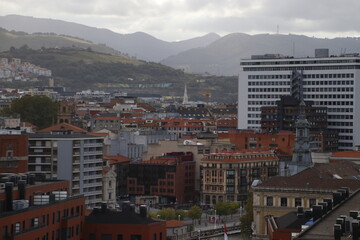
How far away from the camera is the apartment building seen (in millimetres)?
110062

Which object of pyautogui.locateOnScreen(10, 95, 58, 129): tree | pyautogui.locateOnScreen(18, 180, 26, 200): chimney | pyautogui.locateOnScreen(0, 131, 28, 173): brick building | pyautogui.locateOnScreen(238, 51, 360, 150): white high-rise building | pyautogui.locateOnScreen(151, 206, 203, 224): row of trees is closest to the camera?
pyautogui.locateOnScreen(18, 180, 26, 200): chimney

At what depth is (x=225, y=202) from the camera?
129 meters

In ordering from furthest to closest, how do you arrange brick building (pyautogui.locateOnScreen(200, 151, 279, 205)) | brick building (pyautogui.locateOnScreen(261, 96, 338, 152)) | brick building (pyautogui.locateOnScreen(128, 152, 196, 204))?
brick building (pyautogui.locateOnScreen(261, 96, 338, 152)) → brick building (pyautogui.locateOnScreen(128, 152, 196, 204)) → brick building (pyautogui.locateOnScreen(200, 151, 279, 205))

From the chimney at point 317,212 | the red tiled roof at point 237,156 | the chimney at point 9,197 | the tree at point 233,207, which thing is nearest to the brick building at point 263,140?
the red tiled roof at point 237,156

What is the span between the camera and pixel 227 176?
13925cm

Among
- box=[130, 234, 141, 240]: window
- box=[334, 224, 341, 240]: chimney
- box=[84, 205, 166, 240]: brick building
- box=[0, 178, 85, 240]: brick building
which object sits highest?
box=[334, 224, 341, 240]: chimney

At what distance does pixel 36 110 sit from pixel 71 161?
78.6 m

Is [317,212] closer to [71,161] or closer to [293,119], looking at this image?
[71,161]

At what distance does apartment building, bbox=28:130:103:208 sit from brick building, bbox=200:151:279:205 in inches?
1031

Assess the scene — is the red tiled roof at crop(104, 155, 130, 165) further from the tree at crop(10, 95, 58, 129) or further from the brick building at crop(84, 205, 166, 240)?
the brick building at crop(84, 205, 166, 240)

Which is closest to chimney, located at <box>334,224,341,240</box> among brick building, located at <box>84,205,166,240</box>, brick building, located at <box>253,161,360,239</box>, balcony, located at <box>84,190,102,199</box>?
brick building, located at <box>84,205,166,240</box>

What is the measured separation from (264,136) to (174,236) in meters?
A: 60.6

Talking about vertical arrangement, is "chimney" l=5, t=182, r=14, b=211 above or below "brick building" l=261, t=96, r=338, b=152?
below

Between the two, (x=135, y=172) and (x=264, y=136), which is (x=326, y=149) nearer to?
(x=264, y=136)
